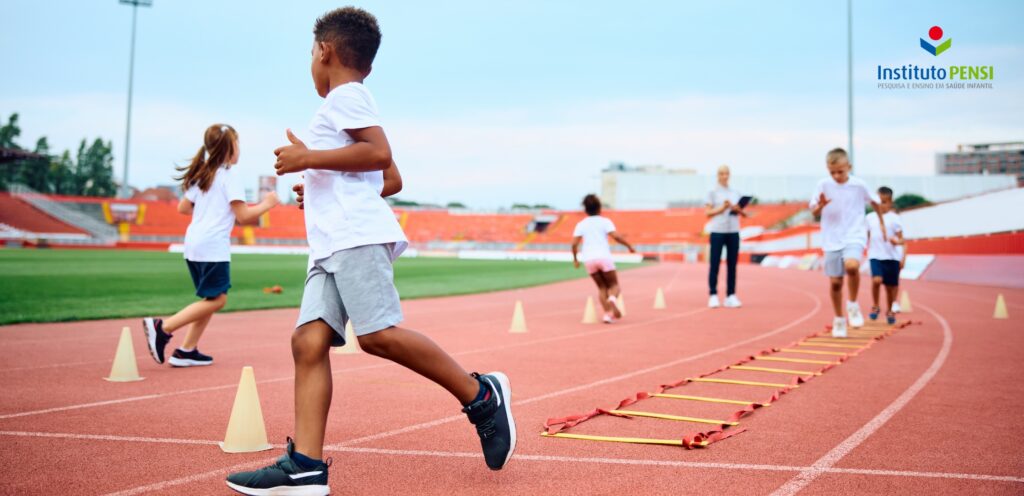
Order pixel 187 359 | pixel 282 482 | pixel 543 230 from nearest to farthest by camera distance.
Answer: pixel 282 482 < pixel 187 359 < pixel 543 230

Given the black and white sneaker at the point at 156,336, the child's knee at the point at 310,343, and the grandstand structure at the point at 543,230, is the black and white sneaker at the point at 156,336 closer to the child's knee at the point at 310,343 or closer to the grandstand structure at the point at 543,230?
the child's knee at the point at 310,343

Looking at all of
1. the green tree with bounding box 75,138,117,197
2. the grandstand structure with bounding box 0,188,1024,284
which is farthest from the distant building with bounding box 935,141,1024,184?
the green tree with bounding box 75,138,117,197

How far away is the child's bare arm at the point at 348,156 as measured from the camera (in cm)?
323

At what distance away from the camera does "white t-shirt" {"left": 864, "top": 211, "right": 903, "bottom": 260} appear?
12.1 meters

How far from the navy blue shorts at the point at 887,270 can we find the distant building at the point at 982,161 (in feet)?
283

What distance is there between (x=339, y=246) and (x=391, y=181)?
0.56 m

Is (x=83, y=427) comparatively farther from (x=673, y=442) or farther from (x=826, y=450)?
(x=826, y=450)

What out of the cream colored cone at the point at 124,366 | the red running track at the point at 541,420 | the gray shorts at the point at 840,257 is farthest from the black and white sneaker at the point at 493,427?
the gray shorts at the point at 840,257

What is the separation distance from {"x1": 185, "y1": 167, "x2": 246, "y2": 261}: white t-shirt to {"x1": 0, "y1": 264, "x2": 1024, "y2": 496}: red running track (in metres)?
1.05

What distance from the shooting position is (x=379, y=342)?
3314 mm

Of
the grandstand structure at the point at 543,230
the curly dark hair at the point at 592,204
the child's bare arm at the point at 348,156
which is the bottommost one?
the child's bare arm at the point at 348,156

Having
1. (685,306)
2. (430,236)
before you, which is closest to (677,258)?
(430,236)

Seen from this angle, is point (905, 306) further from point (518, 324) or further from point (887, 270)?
point (518, 324)

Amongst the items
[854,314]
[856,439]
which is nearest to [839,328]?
[854,314]
